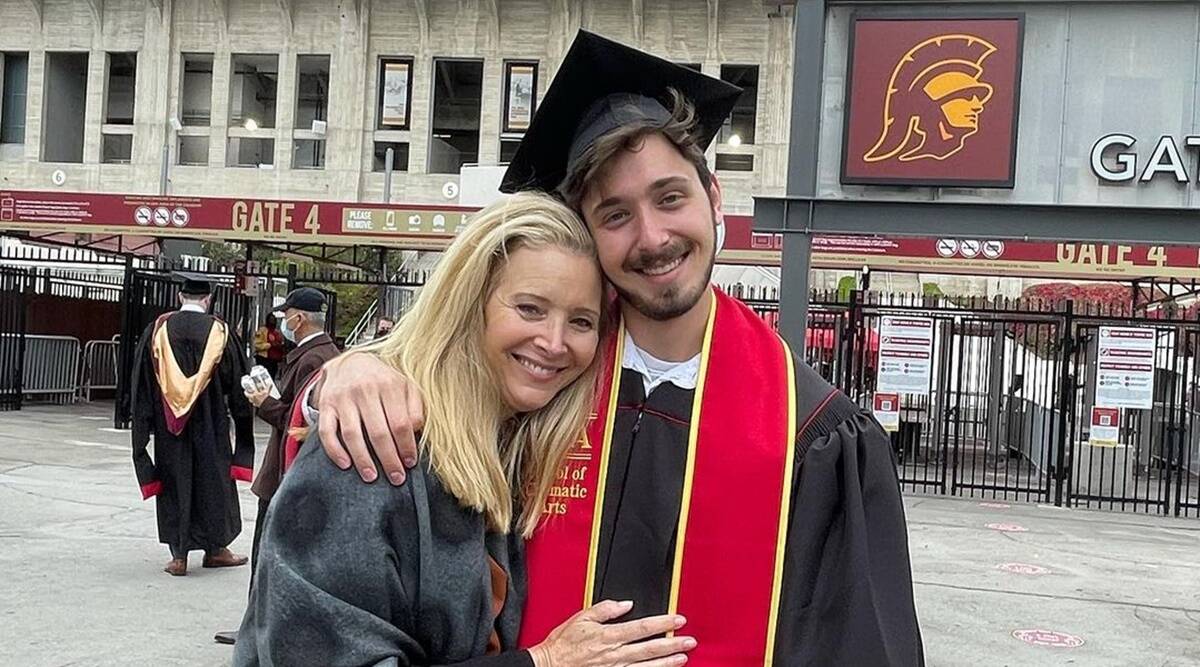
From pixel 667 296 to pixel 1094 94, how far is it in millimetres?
4751

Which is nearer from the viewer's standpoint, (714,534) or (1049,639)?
(714,534)

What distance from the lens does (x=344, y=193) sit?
25141 mm

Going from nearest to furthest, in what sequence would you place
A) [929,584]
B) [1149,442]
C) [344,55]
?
[929,584], [1149,442], [344,55]

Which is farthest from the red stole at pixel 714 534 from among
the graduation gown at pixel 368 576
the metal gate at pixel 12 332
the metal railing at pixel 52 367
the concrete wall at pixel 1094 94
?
the metal railing at pixel 52 367

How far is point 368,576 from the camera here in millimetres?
1600

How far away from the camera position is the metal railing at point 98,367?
1936cm

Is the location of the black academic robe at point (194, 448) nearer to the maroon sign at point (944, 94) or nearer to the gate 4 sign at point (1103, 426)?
the maroon sign at point (944, 94)

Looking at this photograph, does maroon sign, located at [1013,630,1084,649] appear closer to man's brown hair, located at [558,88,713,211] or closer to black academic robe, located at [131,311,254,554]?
black academic robe, located at [131,311,254,554]

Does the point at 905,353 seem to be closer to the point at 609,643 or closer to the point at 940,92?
the point at 940,92

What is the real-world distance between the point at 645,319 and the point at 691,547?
410mm

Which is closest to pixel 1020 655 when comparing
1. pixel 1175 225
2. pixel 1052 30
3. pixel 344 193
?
pixel 1175 225

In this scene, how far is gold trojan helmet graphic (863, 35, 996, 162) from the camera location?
5.84m

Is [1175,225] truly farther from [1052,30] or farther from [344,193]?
[344,193]

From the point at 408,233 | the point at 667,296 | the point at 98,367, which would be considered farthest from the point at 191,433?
the point at 98,367
